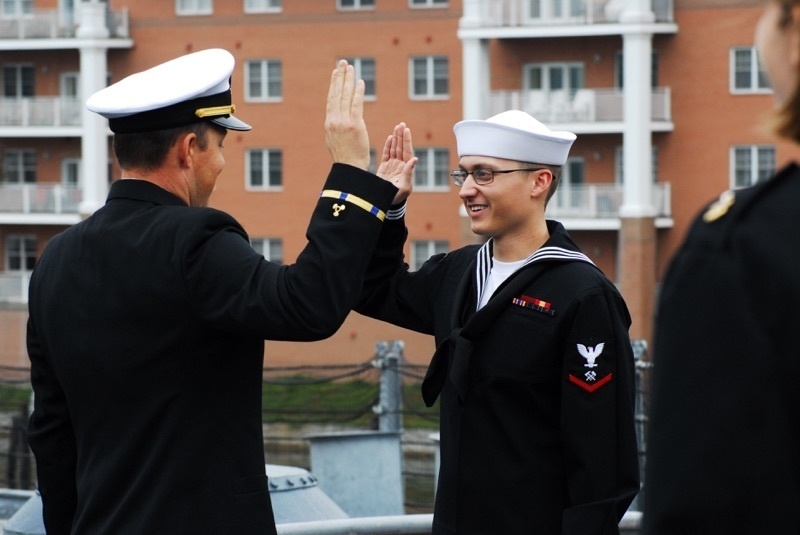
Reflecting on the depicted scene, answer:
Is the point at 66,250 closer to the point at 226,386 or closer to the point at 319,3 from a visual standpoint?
the point at 226,386

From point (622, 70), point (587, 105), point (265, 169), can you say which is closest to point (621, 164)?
point (587, 105)

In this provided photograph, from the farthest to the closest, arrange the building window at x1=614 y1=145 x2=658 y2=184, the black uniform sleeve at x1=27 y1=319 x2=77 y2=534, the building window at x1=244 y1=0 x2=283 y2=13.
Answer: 1. the building window at x1=244 y1=0 x2=283 y2=13
2. the building window at x1=614 y1=145 x2=658 y2=184
3. the black uniform sleeve at x1=27 y1=319 x2=77 y2=534

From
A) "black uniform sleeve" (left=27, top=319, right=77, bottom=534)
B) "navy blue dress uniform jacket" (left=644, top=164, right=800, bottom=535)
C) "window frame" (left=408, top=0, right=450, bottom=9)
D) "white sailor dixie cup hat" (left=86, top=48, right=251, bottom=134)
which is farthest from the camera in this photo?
"window frame" (left=408, top=0, right=450, bottom=9)

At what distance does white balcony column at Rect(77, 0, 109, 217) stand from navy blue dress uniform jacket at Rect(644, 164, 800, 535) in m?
41.1

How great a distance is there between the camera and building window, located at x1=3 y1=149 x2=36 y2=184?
44688mm

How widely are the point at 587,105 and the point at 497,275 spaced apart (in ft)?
112

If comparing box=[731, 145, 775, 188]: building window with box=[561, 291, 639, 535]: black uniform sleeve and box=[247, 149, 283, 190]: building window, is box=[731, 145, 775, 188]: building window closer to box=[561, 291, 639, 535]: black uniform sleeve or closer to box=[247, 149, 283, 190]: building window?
box=[247, 149, 283, 190]: building window

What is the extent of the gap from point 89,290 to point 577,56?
36.6 metres

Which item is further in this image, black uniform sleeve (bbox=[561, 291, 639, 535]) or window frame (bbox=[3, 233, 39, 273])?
window frame (bbox=[3, 233, 39, 273])

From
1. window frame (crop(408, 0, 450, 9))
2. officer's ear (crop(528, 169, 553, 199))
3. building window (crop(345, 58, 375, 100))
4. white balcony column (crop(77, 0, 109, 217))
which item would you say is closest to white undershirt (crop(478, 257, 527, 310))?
officer's ear (crop(528, 169, 553, 199))

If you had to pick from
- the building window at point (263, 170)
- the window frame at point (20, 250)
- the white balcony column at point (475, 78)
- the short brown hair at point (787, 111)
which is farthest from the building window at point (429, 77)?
the short brown hair at point (787, 111)

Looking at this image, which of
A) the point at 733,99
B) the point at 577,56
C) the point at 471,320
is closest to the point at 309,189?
the point at 577,56

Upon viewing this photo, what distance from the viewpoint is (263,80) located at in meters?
42.4

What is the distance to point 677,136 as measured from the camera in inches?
1540
